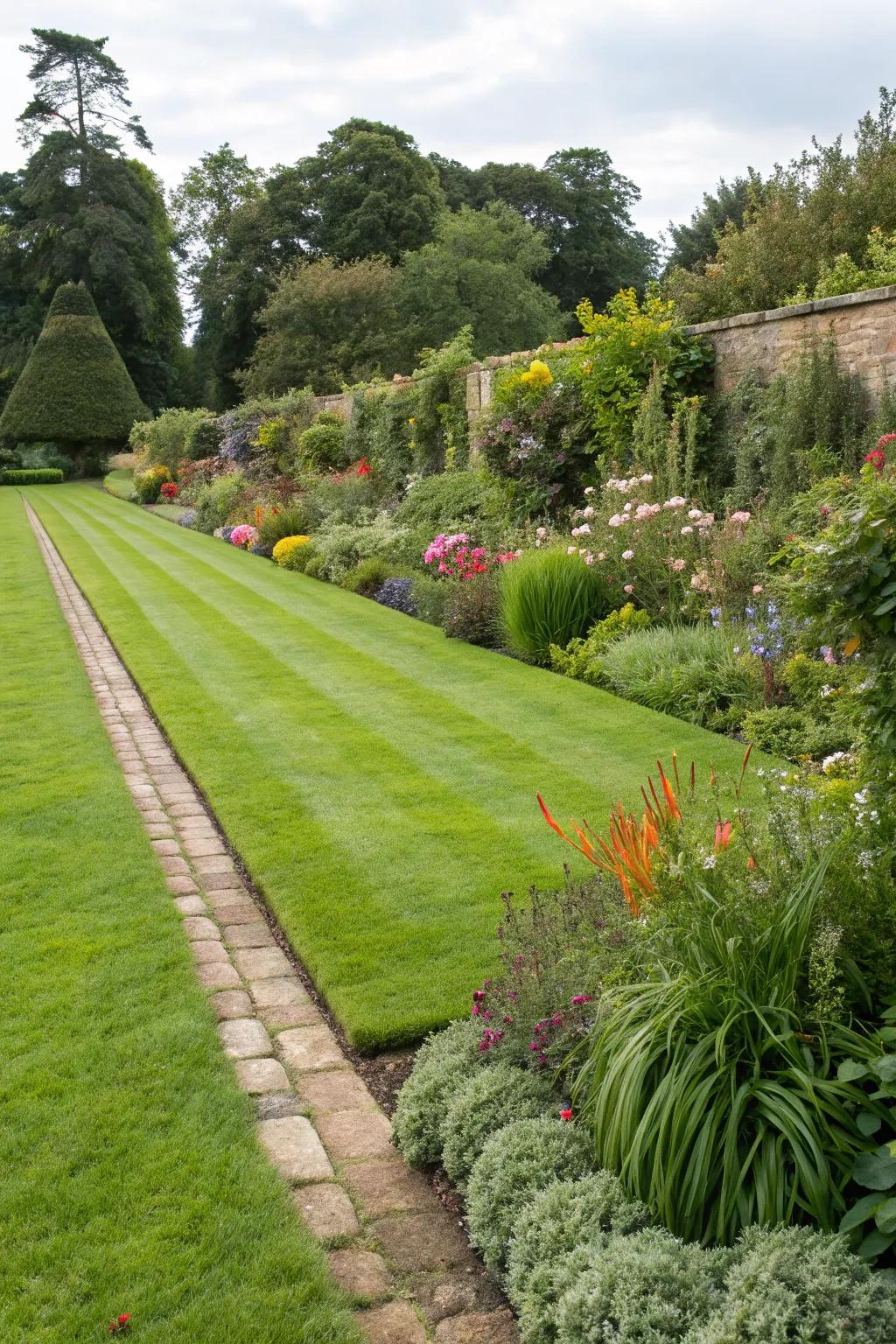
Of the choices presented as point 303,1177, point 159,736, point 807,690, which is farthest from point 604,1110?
point 159,736

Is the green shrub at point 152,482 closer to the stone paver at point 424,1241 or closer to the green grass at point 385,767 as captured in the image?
the green grass at point 385,767

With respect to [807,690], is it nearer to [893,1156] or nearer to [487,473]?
[893,1156]

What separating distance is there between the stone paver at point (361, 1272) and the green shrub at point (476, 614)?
705cm

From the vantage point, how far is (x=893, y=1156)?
205 cm

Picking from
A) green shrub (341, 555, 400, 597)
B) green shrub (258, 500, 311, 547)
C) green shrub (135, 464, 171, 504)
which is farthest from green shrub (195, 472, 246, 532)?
green shrub (341, 555, 400, 597)

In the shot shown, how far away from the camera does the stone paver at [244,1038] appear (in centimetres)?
338

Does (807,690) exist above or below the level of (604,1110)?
above

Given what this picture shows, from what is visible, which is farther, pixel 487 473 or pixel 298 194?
pixel 298 194

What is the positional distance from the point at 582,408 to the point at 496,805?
6505 mm

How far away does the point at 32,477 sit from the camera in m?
37.2

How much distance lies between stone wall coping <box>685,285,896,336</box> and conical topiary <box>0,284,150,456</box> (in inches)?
1319

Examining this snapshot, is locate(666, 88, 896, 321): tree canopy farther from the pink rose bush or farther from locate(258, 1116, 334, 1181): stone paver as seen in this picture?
locate(258, 1116, 334, 1181): stone paver

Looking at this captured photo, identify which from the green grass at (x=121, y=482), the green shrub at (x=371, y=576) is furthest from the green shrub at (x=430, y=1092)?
the green grass at (x=121, y=482)

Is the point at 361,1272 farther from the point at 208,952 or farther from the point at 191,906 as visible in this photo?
the point at 191,906
